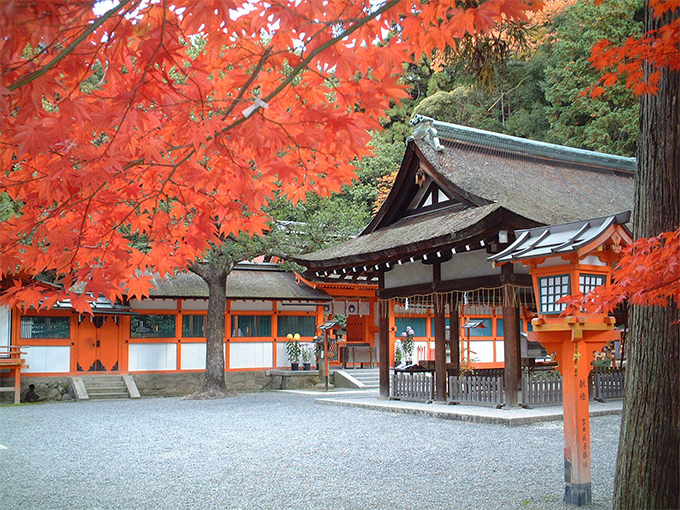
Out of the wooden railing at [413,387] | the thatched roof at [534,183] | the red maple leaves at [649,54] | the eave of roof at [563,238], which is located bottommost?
the wooden railing at [413,387]

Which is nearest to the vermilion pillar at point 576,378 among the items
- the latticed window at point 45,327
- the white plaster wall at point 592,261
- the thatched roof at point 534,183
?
the white plaster wall at point 592,261

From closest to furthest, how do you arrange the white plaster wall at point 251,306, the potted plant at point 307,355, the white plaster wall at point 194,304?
the white plaster wall at point 194,304, the white plaster wall at point 251,306, the potted plant at point 307,355

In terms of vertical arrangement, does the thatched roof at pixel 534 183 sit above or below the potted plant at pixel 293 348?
above

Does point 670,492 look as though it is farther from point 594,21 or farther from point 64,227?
point 594,21

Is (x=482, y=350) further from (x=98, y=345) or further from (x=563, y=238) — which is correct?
(x=563, y=238)

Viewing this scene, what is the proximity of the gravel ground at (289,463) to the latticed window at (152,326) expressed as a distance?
5.91 m

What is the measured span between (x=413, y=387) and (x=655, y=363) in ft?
29.0

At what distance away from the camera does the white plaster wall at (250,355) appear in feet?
62.2

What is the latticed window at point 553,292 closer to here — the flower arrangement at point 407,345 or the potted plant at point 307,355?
the potted plant at point 307,355

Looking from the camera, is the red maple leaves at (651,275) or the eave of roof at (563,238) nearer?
the red maple leaves at (651,275)

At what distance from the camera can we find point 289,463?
23.6 feet

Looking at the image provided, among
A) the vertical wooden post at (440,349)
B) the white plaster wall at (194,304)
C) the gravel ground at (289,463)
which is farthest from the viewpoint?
the white plaster wall at (194,304)

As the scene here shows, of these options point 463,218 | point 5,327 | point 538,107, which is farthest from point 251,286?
point 538,107

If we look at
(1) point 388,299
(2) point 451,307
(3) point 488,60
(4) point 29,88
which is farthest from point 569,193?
(4) point 29,88
